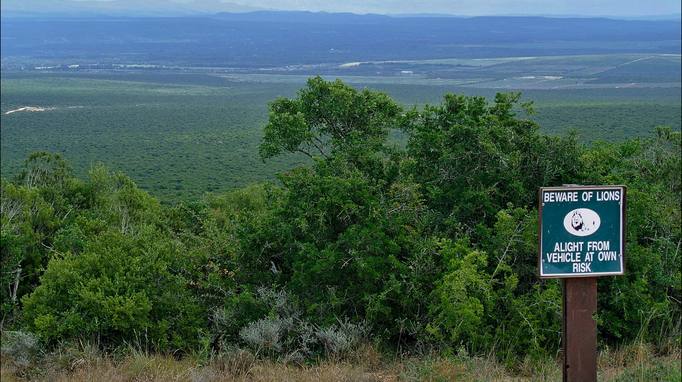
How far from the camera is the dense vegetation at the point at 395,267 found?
262 inches

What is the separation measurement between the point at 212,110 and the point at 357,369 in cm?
9021

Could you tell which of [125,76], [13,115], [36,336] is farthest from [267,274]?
[125,76]

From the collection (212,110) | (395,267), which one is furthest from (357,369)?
(212,110)

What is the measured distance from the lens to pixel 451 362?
205 inches

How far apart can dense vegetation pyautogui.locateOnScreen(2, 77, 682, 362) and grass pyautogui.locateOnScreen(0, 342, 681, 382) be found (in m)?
0.32

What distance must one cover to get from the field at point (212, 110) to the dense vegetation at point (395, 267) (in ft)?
35.8

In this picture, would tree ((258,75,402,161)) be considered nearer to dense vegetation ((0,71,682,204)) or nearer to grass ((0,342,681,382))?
grass ((0,342,681,382))

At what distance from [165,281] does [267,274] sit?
5.21ft

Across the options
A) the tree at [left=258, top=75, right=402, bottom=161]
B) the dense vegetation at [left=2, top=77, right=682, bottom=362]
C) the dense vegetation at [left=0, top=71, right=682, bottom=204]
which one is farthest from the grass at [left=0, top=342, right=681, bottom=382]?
the dense vegetation at [left=0, top=71, right=682, bottom=204]

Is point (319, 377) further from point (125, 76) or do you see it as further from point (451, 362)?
point (125, 76)

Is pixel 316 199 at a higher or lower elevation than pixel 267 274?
higher

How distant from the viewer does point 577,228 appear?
12.3ft

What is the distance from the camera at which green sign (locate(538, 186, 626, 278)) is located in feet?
12.3

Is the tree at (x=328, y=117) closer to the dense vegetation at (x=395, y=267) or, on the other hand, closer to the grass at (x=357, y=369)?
the dense vegetation at (x=395, y=267)
